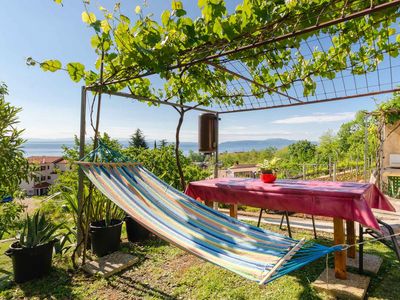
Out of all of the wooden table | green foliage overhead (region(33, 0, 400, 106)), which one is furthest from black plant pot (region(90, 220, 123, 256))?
green foliage overhead (region(33, 0, 400, 106))

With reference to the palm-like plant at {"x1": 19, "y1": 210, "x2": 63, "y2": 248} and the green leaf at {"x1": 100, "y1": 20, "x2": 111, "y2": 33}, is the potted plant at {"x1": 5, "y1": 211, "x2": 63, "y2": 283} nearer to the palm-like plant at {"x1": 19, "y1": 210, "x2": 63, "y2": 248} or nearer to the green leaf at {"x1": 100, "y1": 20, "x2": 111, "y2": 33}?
the palm-like plant at {"x1": 19, "y1": 210, "x2": 63, "y2": 248}

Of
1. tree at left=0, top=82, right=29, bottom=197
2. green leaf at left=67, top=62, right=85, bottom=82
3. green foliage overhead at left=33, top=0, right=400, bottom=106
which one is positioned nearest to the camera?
green foliage overhead at left=33, top=0, right=400, bottom=106

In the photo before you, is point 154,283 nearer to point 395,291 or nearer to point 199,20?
point 395,291

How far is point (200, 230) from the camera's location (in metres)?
1.91

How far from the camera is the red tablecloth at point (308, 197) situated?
1938 millimetres

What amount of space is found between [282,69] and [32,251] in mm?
3416

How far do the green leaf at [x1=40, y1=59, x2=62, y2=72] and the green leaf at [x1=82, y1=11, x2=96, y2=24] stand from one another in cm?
62

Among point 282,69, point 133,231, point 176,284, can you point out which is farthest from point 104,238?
point 282,69

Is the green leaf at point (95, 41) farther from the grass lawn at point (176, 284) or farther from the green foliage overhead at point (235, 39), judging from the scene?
Result: the grass lawn at point (176, 284)

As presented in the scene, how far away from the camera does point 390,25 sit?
8.30 feet

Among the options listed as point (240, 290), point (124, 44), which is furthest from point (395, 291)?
point (124, 44)

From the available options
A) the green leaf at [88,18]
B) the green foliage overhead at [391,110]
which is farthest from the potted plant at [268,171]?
the green foliage overhead at [391,110]

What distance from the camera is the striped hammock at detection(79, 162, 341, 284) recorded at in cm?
147

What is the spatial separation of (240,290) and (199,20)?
89.6 inches
